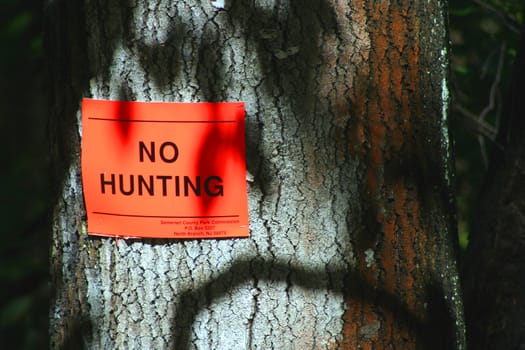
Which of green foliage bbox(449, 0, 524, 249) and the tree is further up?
green foliage bbox(449, 0, 524, 249)

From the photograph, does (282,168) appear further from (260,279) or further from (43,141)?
(43,141)

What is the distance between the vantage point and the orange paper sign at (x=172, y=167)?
4.79 feet

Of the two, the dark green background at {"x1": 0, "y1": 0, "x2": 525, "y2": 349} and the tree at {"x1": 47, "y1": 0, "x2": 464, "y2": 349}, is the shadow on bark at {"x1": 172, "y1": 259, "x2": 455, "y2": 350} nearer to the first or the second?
the tree at {"x1": 47, "y1": 0, "x2": 464, "y2": 349}

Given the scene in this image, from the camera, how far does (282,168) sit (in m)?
1.48

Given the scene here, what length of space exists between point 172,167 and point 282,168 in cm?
22

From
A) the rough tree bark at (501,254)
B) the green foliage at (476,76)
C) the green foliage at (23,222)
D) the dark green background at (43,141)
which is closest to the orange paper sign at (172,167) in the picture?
the dark green background at (43,141)

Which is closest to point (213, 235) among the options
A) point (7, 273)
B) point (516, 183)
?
point (516, 183)

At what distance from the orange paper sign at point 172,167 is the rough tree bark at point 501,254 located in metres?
0.90

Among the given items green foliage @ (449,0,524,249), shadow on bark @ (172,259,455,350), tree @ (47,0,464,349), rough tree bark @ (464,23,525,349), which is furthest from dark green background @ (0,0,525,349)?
shadow on bark @ (172,259,455,350)

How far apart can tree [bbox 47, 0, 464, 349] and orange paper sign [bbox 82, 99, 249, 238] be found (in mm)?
26

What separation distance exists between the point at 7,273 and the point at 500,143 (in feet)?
8.88

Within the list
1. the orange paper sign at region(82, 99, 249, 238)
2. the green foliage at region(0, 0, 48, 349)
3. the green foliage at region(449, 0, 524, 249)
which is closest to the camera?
the orange paper sign at region(82, 99, 249, 238)

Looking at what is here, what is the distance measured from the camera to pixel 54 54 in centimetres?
162

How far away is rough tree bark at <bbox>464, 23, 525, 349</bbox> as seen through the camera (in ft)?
6.61
